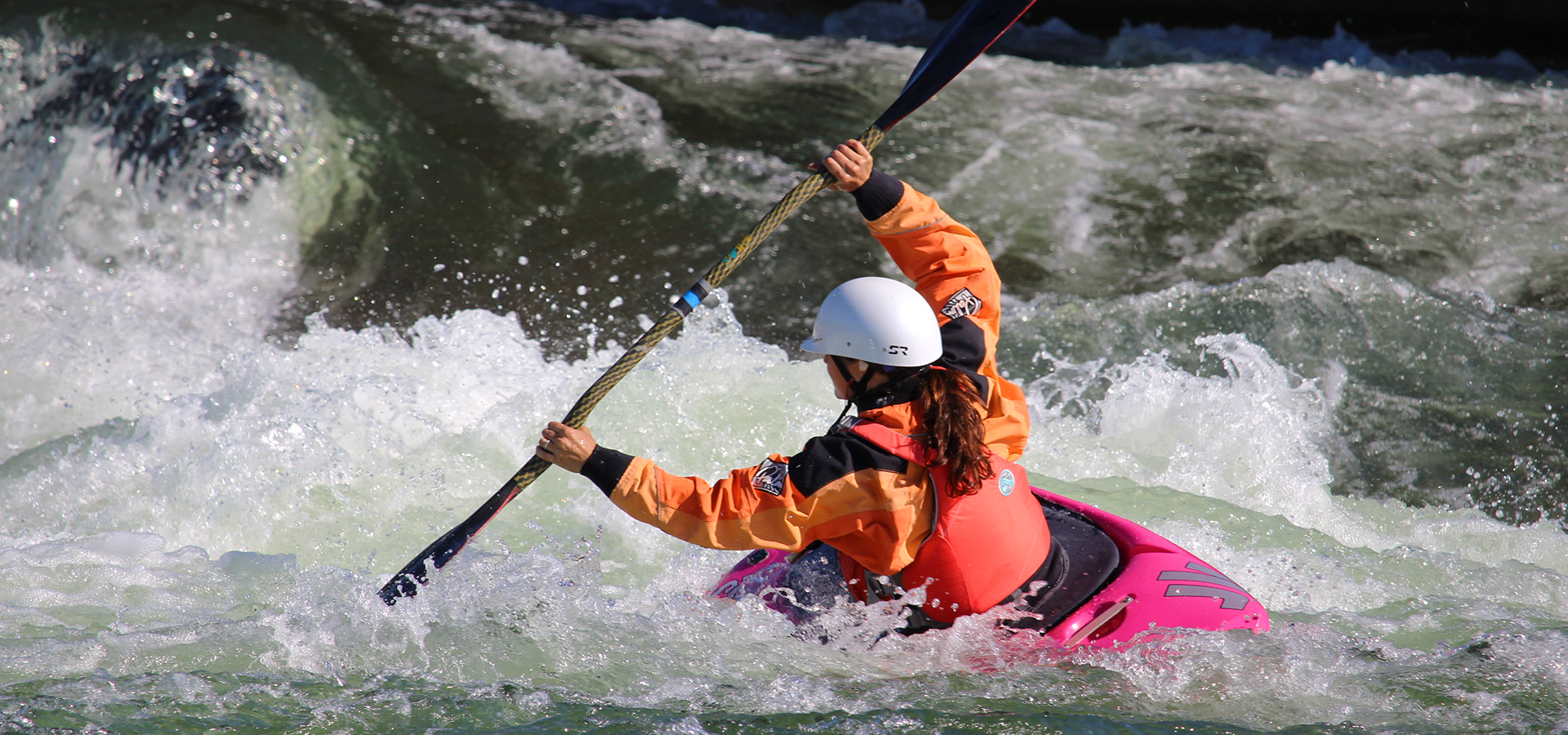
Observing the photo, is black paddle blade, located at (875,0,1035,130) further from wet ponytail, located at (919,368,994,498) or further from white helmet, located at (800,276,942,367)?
wet ponytail, located at (919,368,994,498)

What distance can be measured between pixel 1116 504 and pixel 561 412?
90.6 inches

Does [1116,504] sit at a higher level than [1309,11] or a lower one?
lower

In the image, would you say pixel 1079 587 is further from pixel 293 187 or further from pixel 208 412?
pixel 293 187

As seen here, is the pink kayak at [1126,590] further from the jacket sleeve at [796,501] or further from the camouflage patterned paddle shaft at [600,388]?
the camouflage patterned paddle shaft at [600,388]

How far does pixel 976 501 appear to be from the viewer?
8.85ft

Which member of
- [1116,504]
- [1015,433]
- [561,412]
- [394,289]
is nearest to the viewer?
[1015,433]

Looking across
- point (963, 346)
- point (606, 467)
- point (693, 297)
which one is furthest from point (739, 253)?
point (606, 467)

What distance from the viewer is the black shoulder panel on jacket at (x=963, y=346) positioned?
2.97 meters

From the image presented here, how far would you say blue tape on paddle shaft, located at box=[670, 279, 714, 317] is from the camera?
3.08m

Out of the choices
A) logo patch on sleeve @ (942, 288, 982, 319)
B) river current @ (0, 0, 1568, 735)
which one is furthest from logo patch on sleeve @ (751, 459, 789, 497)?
logo patch on sleeve @ (942, 288, 982, 319)

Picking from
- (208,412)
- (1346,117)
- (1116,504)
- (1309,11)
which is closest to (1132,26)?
(1309,11)

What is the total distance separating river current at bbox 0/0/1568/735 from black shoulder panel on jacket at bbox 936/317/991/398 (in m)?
0.71

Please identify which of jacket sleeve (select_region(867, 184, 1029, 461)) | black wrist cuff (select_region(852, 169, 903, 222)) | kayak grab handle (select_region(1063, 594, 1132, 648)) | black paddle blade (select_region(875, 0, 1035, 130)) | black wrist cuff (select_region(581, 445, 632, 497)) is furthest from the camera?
black paddle blade (select_region(875, 0, 1035, 130))

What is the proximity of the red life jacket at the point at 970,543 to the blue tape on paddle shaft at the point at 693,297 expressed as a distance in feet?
2.23
